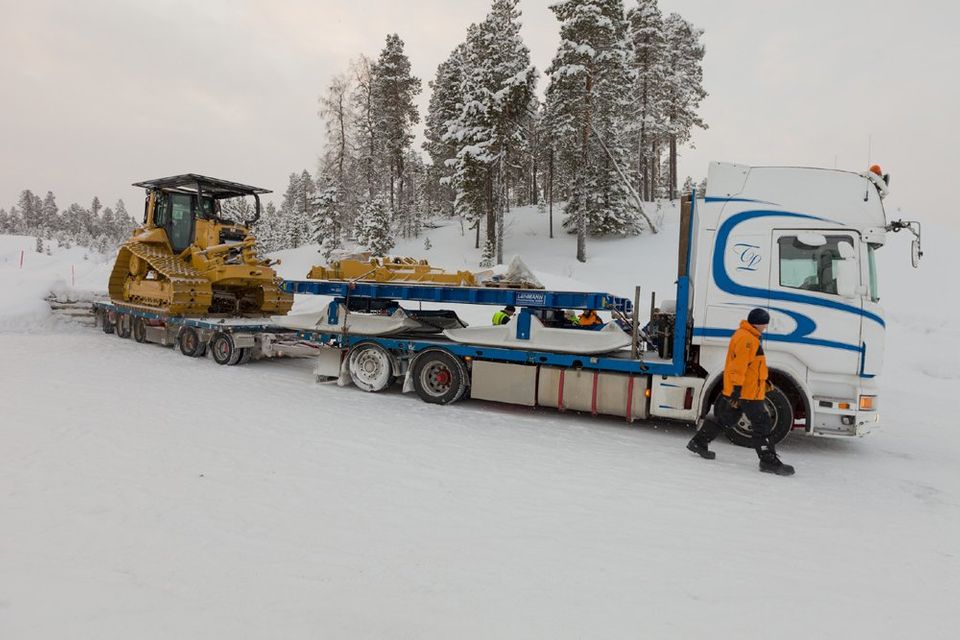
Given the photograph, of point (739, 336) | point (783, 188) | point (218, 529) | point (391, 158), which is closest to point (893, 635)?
point (739, 336)

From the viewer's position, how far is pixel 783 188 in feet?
23.0

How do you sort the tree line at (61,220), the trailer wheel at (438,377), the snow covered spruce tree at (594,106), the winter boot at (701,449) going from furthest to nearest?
the tree line at (61,220) < the snow covered spruce tree at (594,106) < the trailer wheel at (438,377) < the winter boot at (701,449)

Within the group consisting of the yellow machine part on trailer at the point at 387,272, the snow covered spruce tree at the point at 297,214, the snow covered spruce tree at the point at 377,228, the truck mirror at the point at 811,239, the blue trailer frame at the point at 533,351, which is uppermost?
the snow covered spruce tree at the point at 297,214

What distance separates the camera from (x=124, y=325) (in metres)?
14.6

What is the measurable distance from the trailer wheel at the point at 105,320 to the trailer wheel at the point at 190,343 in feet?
14.9

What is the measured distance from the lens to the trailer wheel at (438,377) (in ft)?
28.8

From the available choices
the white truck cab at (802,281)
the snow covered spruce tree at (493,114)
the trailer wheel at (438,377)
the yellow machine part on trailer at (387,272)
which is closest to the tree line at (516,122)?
the snow covered spruce tree at (493,114)

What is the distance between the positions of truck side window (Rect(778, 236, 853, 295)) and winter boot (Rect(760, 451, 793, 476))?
2.20 meters

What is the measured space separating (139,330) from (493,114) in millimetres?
21046

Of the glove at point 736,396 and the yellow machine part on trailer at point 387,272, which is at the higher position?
the yellow machine part on trailer at point 387,272

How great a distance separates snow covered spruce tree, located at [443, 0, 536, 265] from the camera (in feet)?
93.8

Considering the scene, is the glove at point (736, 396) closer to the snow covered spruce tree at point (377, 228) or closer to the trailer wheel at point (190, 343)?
the trailer wheel at point (190, 343)

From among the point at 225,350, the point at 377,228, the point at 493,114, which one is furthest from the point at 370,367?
the point at 377,228

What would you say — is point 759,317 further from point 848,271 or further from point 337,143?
point 337,143
